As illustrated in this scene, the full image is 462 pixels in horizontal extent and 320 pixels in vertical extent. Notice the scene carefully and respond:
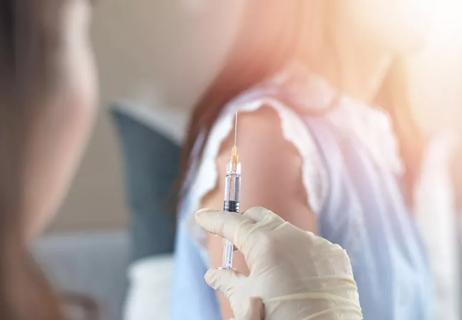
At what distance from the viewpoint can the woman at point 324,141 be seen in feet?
3.70

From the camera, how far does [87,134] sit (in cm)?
118

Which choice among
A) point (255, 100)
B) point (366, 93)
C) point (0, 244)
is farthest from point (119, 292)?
point (366, 93)

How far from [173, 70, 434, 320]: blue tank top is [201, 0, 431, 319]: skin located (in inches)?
1.3

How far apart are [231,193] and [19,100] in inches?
13.4

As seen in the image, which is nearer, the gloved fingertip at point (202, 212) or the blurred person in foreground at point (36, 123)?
the gloved fingertip at point (202, 212)

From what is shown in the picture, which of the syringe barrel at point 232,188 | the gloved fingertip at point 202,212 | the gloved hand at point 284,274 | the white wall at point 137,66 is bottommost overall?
the gloved hand at point 284,274

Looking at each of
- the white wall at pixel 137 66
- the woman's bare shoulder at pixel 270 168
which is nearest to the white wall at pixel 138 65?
the white wall at pixel 137 66

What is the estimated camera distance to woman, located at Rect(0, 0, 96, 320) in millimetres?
1175

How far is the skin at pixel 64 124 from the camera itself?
118cm

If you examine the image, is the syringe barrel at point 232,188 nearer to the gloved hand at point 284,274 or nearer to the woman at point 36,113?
the gloved hand at point 284,274

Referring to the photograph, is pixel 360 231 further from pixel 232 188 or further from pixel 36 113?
pixel 36 113

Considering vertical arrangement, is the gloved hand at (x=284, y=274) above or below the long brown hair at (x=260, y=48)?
below

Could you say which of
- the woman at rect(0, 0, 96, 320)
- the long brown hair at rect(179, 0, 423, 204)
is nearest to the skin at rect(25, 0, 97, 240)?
the woman at rect(0, 0, 96, 320)

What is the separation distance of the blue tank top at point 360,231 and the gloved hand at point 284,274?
0.40 feet
